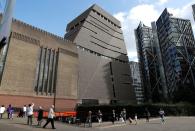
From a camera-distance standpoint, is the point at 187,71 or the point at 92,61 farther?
the point at 187,71

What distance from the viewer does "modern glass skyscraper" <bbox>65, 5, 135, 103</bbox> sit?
5884cm

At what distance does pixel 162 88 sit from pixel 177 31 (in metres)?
23.9

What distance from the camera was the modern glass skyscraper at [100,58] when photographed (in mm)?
58844

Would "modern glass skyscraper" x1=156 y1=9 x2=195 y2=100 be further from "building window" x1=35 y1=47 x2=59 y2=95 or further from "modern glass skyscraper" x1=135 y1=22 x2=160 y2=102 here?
"building window" x1=35 y1=47 x2=59 y2=95

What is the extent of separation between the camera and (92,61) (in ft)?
206

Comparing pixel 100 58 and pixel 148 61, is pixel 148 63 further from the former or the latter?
pixel 100 58

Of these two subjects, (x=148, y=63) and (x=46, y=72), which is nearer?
(x=46, y=72)

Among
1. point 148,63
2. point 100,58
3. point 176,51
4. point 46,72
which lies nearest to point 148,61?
point 148,63

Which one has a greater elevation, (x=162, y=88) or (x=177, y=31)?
(x=177, y=31)

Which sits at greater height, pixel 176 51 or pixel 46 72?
pixel 176 51

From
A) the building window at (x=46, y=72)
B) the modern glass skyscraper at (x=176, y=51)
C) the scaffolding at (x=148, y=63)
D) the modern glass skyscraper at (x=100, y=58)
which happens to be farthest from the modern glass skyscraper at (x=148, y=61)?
the building window at (x=46, y=72)

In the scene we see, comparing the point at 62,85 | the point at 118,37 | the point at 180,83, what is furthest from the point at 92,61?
the point at 180,83

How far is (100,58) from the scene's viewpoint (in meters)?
67.2

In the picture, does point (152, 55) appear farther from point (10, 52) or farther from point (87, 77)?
point (10, 52)
